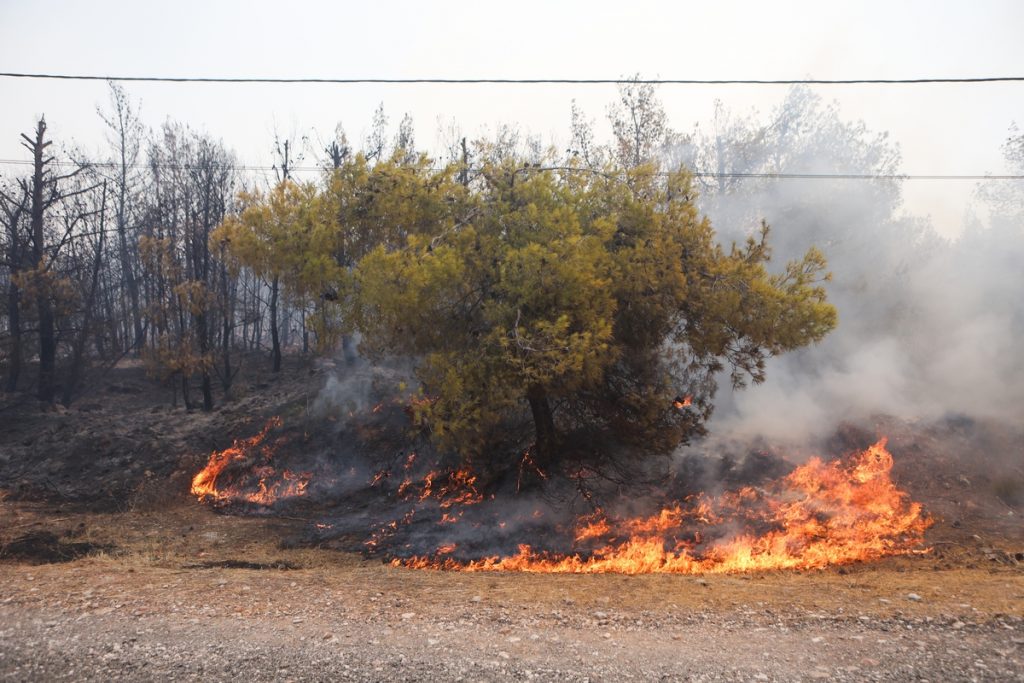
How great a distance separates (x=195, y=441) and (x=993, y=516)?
15.6 m

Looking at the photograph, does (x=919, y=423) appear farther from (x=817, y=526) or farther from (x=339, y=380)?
(x=339, y=380)

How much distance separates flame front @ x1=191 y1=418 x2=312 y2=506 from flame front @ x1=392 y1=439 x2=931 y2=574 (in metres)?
4.43

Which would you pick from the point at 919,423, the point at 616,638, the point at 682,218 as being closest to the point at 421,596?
the point at 616,638

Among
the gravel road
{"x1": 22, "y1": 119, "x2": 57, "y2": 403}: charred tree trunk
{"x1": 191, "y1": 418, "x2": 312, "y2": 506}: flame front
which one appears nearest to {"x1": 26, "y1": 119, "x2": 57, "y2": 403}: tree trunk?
{"x1": 22, "y1": 119, "x2": 57, "y2": 403}: charred tree trunk

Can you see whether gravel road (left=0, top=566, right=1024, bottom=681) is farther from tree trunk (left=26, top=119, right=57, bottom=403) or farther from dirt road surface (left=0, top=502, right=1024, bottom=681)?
tree trunk (left=26, top=119, right=57, bottom=403)

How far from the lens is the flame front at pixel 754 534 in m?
9.02

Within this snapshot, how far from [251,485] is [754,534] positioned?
942 cm

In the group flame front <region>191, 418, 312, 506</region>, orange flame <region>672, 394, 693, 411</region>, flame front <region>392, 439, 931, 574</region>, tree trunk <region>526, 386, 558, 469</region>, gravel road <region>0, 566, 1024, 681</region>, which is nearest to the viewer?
gravel road <region>0, 566, 1024, 681</region>

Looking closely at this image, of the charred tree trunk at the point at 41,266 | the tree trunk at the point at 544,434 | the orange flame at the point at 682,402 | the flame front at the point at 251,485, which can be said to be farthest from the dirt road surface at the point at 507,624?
the charred tree trunk at the point at 41,266

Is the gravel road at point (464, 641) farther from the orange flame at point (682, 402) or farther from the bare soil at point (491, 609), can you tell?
the orange flame at point (682, 402)

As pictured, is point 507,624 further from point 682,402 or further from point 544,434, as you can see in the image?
point 682,402

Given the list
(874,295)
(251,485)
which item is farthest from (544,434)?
(874,295)

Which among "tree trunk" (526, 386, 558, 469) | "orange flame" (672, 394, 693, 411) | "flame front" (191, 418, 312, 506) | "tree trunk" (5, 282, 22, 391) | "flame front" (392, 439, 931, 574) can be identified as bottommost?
"flame front" (392, 439, 931, 574)

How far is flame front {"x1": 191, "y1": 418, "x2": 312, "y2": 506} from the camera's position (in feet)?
42.3
